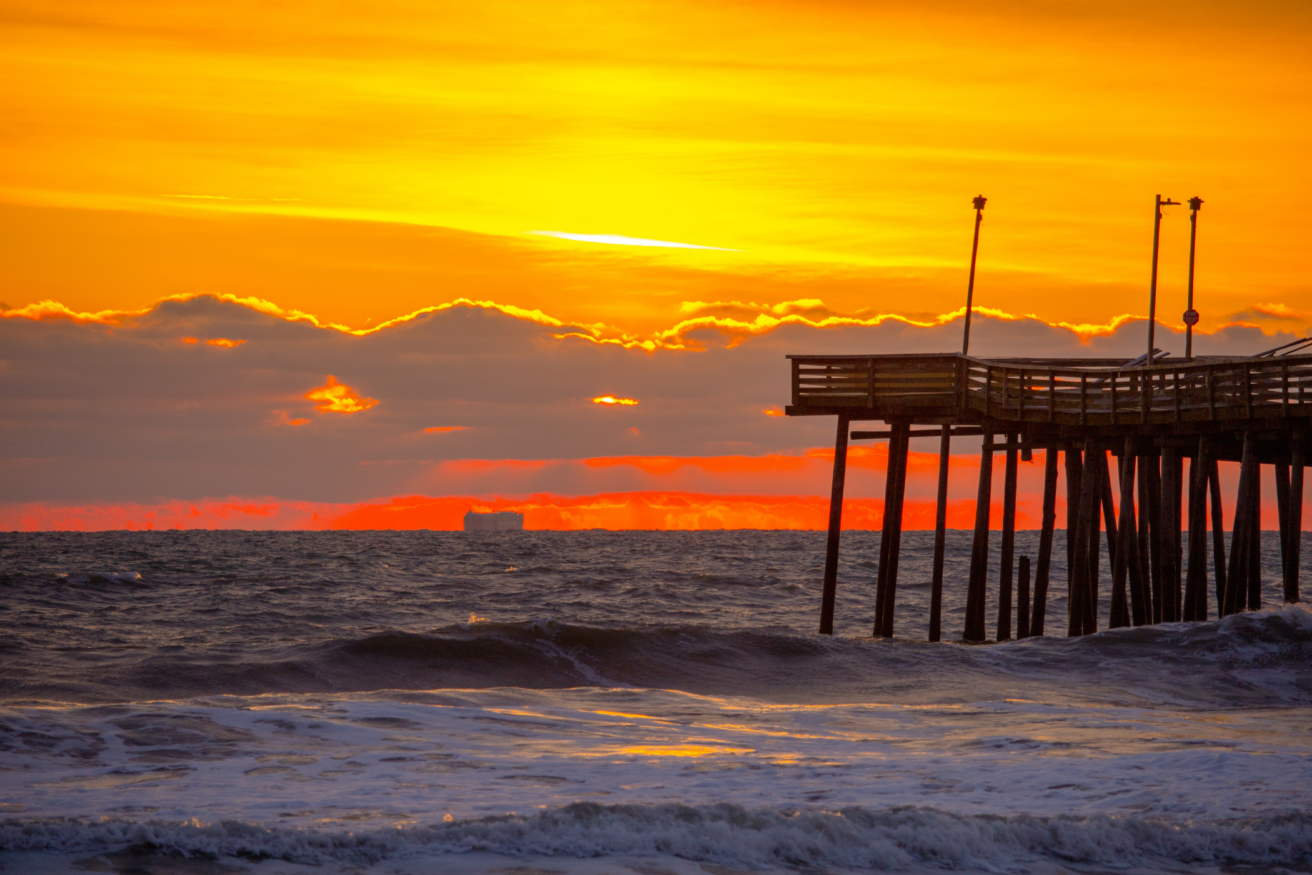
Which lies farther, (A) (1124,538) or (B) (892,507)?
(B) (892,507)

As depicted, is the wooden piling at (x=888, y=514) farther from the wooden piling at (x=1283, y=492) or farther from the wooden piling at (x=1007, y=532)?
the wooden piling at (x=1283, y=492)

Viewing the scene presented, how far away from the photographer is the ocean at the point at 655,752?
9430 mm

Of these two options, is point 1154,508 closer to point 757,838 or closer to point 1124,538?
point 1124,538

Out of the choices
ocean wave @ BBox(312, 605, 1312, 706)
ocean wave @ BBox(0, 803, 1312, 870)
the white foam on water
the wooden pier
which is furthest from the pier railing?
ocean wave @ BBox(0, 803, 1312, 870)

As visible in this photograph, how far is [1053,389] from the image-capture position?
24.6m

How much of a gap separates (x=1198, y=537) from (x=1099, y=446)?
295 cm

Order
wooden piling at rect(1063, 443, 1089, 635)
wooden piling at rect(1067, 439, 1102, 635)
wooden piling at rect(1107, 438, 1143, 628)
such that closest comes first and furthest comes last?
wooden piling at rect(1107, 438, 1143, 628) → wooden piling at rect(1067, 439, 1102, 635) → wooden piling at rect(1063, 443, 1089, 635)

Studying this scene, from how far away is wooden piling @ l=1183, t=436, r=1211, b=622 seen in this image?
889 inches

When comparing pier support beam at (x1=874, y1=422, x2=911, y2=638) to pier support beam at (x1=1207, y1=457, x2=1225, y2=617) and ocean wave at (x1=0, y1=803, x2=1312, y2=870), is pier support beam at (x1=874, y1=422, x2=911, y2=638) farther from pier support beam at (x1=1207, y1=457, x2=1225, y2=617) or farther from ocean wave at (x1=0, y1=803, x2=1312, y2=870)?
ocean wave at (x1=0, y1=803, x2=1312, y2=870)

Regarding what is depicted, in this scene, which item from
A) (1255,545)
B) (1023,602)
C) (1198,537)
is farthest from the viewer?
(1023,602)

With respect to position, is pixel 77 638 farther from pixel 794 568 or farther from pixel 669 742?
pixel 794 568

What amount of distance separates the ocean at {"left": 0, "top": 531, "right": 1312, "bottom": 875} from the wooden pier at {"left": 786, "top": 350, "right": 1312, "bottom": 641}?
171 centimetres

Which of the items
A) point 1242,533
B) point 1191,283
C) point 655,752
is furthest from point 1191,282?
point 655,752

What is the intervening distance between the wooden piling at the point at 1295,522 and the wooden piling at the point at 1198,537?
1.35 m
